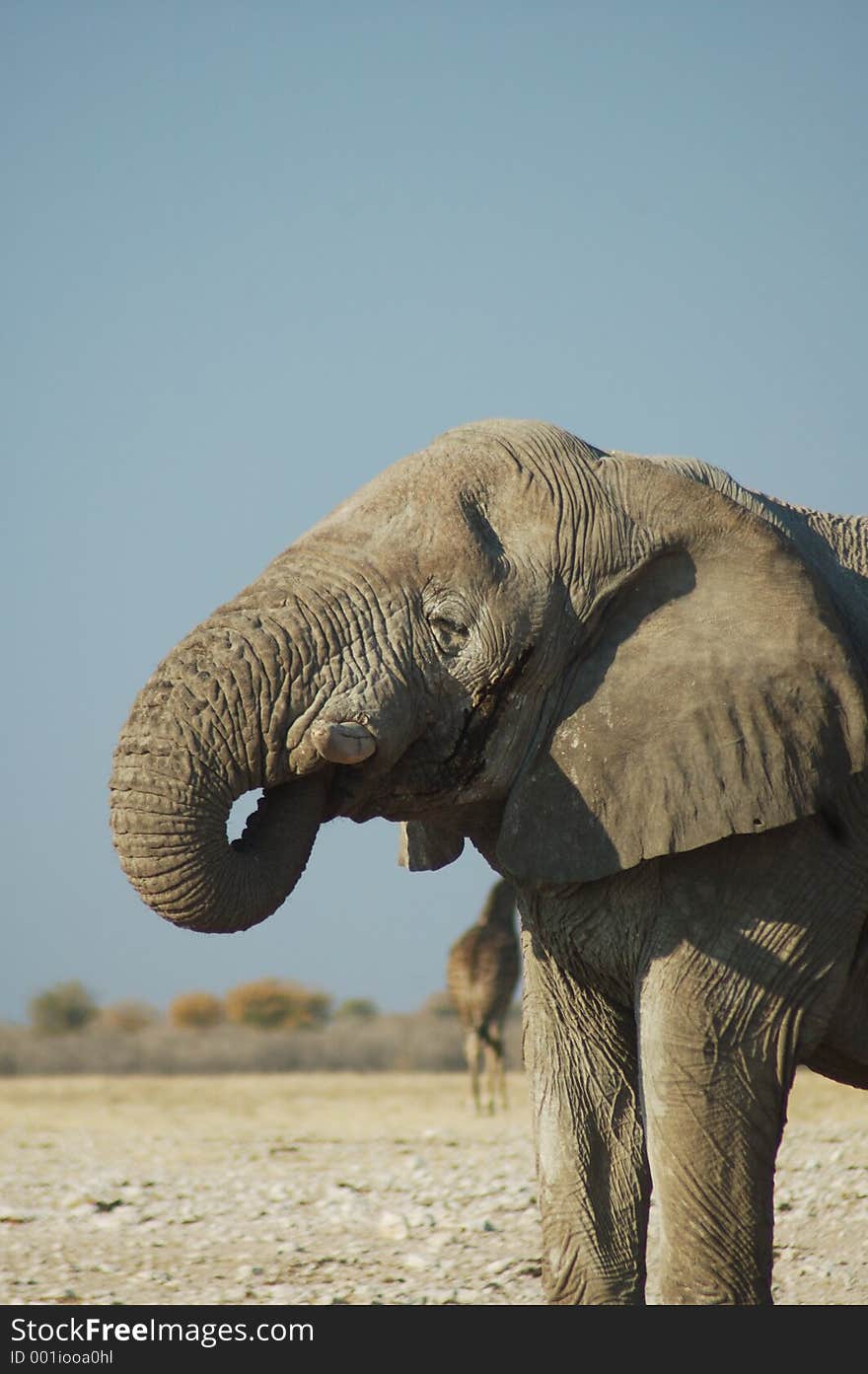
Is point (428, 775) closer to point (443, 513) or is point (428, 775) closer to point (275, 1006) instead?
point (443, 513)

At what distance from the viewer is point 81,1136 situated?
17.5 metres

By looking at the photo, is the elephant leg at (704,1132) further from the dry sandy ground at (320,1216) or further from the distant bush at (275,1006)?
the distant bush at (275,1006)

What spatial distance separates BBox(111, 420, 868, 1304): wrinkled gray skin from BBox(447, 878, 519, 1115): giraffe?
15812 mm

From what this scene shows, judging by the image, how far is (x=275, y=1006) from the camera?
5578 centimetres

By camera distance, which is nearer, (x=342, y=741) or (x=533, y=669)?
(x=342, y=741)

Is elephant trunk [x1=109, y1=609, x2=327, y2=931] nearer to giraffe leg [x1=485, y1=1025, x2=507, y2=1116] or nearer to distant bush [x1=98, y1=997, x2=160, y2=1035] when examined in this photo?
giraffe leg [x1=485, y1=1025, x2=507, y2=1116]

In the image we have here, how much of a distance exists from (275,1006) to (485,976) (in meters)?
34.5

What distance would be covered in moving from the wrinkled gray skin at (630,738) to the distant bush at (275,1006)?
4707 cm

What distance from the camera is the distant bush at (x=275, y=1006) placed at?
54.2 metres

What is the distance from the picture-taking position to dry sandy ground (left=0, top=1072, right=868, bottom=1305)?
9.13 m

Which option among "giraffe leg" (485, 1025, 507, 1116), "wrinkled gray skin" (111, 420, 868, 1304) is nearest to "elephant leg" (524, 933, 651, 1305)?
"wrinkled gray skin" (111, 420, 868, 1304)

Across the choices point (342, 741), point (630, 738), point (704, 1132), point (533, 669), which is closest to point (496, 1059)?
point (704, 1132)
